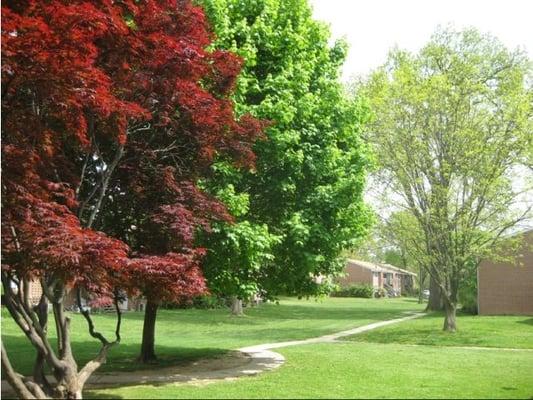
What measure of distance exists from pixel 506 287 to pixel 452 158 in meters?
16.4

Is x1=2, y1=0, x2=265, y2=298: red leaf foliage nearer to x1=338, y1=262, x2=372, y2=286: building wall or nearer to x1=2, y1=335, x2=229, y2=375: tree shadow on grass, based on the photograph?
x1=2, y1=335, x2=229, y2=375: tree shadow on grass

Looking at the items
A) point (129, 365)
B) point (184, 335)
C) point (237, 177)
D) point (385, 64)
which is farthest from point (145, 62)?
point (385, 64)

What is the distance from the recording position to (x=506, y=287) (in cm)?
3603

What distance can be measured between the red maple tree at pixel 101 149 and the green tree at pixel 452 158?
13305mm

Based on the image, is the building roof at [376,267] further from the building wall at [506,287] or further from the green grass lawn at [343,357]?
the green grass lawn at [343,357]

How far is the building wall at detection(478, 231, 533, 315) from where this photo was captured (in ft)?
116

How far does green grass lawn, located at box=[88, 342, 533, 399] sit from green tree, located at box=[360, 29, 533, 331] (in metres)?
6.52

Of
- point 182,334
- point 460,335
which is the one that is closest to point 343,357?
point 460,335

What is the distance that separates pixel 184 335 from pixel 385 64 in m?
16.9

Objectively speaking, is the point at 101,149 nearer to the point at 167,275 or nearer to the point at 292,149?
the point at 167,275

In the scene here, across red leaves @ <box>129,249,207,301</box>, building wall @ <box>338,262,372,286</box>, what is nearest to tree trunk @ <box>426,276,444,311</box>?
red leaves @ <box>129,249,207,301</box>

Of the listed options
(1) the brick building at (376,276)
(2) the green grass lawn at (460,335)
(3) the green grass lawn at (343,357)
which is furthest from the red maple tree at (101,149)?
(1) the brick building at (376,276)

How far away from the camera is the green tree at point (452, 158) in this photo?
22578mm

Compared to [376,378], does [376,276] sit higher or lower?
higher
